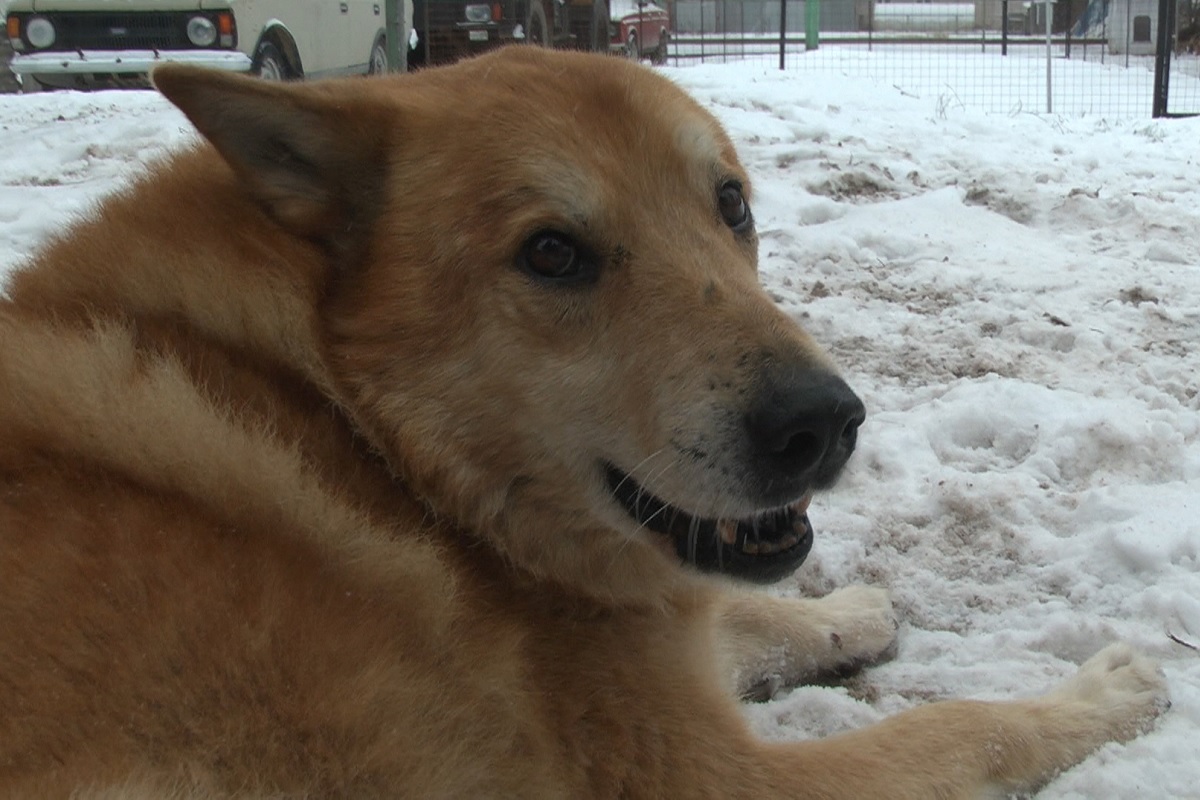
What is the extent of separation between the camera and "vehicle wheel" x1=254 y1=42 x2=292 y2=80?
9289 millimetres

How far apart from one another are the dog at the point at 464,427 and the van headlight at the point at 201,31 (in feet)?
24.4

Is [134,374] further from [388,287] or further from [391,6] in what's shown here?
[391,6]

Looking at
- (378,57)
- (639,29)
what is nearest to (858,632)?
(378,57)

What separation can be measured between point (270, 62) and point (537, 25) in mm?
2643

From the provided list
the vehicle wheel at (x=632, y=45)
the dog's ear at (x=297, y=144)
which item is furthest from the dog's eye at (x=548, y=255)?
the vehicle wheel at (x=632, y=45)

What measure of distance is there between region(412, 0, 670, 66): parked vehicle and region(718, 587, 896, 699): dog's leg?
20.8ft

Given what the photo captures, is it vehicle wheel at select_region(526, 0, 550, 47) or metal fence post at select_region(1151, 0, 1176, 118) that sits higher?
vehicle wheel at select_region(526, 0, 550, 47)

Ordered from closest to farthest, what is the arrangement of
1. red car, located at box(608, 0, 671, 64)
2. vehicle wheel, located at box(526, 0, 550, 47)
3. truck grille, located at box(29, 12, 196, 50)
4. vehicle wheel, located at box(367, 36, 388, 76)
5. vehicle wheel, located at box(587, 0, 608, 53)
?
truck grille, located at box(29, 12, 196, 50) → vehicle wheel, located at box(526, 0, 550, 47) → vehicle wheel, located at box(367, 36, 388, 76) → vehicle wheel, located at box(587, 0, 608, 53) → red car, located at box(608, 0, 671, 64)

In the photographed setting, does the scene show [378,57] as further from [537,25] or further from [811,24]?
[811,24]

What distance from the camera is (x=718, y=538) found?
7.04 feet

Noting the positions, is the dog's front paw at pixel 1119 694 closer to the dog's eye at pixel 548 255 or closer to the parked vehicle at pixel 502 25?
the dog's eye at pixel 548 255

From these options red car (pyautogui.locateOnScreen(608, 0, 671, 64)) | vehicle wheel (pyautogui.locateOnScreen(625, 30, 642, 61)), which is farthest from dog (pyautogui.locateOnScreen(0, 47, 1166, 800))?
vehicle wheel (pyautogui.locateOnScreen(625, 30, 642, 61))

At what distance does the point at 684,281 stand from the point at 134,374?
106 centimetres

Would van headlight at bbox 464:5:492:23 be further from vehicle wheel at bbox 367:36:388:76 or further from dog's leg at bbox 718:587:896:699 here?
dog's leg at bbox 718:587:896:699
